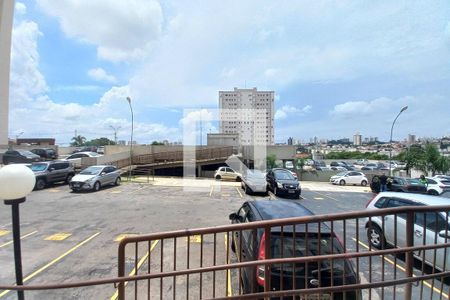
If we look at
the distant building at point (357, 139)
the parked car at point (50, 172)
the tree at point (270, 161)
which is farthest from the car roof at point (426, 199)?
the distant building at point (357, 139)

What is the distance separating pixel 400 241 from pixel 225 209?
768cm

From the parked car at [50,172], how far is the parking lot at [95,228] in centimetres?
97

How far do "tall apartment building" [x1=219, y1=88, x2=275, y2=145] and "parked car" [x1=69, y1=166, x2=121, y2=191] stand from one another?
2308cm

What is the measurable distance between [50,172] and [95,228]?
12.3 m

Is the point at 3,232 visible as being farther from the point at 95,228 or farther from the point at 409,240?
the point at 409,240

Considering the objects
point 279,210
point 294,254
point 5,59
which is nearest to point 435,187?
point 279,210

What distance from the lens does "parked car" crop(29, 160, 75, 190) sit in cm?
1819

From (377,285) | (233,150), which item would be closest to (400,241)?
(377,285)

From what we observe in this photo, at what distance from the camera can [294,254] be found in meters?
2.98

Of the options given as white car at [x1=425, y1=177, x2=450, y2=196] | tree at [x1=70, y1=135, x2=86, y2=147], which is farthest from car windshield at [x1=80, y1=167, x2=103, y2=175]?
tree at [x1=70, y1=135, x2=86, y2=147]

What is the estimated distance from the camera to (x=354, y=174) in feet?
95.2

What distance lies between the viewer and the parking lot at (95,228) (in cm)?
558

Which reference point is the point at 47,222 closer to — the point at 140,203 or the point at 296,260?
the point at 140,203

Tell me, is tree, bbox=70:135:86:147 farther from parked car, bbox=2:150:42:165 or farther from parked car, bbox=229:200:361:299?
parked car, bbox=229:200:361:299
